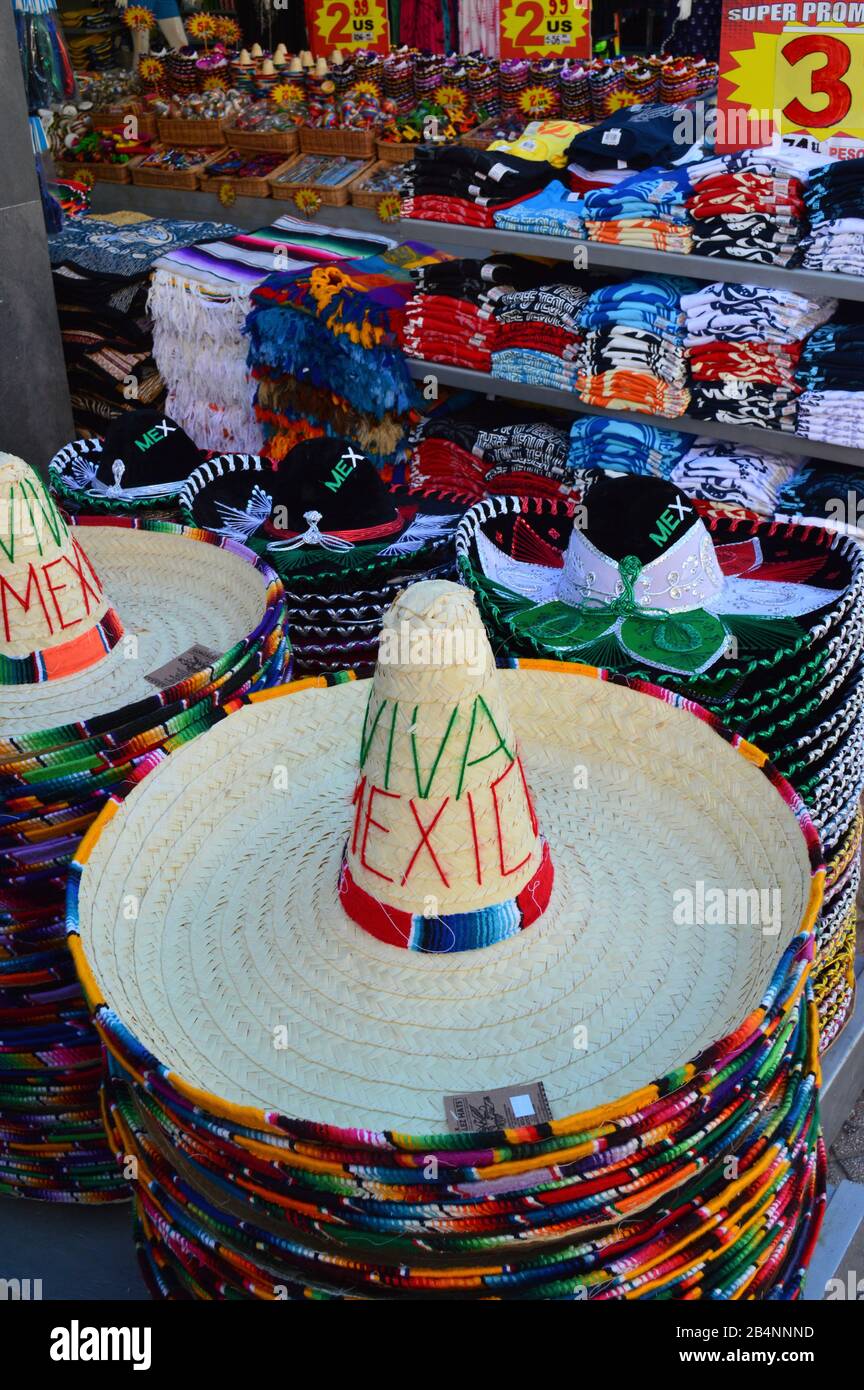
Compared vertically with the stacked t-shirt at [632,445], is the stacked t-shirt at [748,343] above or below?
above

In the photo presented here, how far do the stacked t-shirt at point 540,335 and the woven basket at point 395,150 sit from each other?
2424mm

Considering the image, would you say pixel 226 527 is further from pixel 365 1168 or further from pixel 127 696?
pixel 365 1168

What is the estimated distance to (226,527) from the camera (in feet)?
10.1

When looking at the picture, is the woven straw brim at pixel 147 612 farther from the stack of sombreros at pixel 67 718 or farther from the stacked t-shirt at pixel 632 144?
the stacked t-shirt at pixel 632 144

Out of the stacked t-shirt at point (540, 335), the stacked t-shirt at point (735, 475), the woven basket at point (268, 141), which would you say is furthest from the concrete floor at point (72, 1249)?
the woven basket at point (268, 141)

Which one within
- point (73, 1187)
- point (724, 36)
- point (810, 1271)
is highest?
point (724, 36)

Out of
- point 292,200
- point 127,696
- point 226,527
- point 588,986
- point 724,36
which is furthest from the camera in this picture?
point 292,200

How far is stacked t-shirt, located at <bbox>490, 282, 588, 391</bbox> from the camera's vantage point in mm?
3930

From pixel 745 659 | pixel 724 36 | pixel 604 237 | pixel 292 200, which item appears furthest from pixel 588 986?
pixel 292 200

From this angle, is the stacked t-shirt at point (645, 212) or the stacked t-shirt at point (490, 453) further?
the stacked t-shirt at point (490, 453)

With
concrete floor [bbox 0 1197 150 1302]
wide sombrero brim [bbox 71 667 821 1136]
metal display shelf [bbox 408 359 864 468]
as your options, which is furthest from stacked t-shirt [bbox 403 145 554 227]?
concrete floor [bbox 0 1197 150 1302]

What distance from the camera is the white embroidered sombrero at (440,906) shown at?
146cm

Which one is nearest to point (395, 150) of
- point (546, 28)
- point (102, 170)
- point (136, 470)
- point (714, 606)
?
point (546, 28)

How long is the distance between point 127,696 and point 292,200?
4749mm
